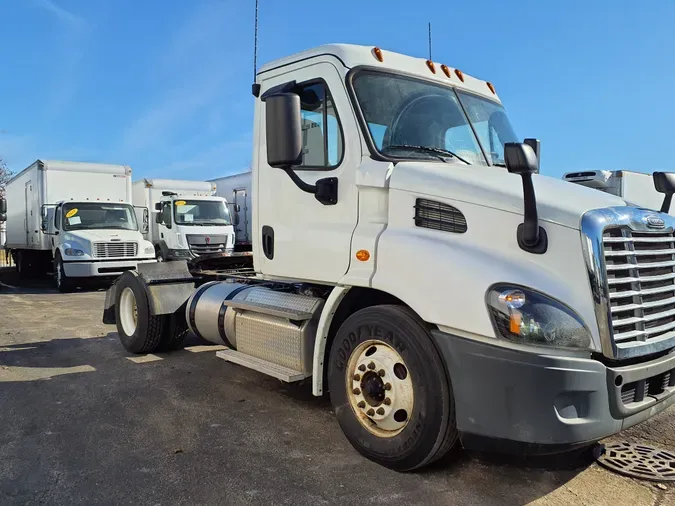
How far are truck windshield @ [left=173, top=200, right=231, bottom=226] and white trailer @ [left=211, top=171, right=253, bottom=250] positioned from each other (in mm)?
2345

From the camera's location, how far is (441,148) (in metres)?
4.03

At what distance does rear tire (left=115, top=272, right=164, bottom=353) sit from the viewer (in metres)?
6.68

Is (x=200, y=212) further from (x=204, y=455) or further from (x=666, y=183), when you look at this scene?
(x=666, y=183)

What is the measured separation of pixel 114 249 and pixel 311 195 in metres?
11.6

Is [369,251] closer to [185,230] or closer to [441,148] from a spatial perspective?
[441,148]

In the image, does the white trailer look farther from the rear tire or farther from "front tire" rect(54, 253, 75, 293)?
the rear tire

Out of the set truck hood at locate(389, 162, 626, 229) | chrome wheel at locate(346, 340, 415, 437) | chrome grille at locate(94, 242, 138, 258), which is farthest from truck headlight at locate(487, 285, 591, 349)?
chrome grille at locate(94, 242, 138, 258)

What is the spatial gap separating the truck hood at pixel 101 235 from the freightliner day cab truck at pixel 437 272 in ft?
35.3

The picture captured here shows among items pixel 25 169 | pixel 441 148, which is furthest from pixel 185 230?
pixel 441 148

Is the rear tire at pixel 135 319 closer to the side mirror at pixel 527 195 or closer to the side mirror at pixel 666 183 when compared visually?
the side mirror at pixel 527 195

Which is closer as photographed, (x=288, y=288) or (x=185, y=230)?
(x=288, y=288)

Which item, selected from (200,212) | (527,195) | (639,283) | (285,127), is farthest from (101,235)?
(639,283)

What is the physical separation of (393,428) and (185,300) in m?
4.00

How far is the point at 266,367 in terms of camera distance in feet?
14.8
